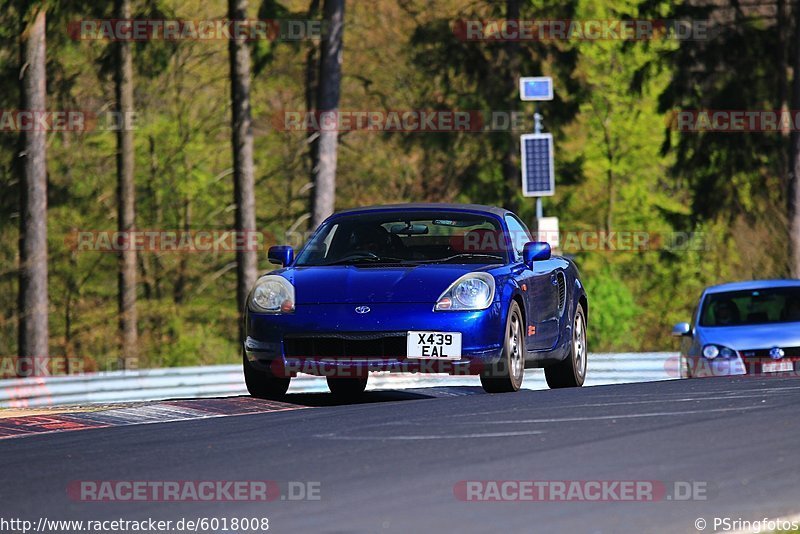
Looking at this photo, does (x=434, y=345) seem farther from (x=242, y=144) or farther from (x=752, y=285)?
(x=242, y=144)

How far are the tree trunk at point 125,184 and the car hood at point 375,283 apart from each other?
28.7 meters

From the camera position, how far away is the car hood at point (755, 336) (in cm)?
1720

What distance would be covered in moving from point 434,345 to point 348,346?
64 cm

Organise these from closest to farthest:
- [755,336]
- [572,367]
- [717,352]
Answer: [572,367] → [755,336] → [717,352]

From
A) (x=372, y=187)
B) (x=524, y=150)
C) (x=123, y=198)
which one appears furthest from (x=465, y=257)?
(x=372, y=187)

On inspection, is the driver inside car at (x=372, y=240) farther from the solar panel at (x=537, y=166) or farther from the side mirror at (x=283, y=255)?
the solar panel at (x=537, y=166)

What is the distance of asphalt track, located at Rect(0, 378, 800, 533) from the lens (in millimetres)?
6832

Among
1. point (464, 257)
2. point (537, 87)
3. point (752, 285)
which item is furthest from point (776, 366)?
point (537, 87)

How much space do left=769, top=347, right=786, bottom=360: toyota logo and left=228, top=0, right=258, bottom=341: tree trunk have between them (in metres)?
18.1

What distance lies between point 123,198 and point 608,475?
34.5 meters

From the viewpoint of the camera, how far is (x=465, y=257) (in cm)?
1309

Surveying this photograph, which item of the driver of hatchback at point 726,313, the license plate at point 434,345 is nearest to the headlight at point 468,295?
the license plate at point 434,345

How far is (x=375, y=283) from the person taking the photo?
40.5 ft

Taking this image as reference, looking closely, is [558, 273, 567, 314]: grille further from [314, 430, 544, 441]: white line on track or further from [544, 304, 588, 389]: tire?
[314, 430, 544, 441]: white line on track
